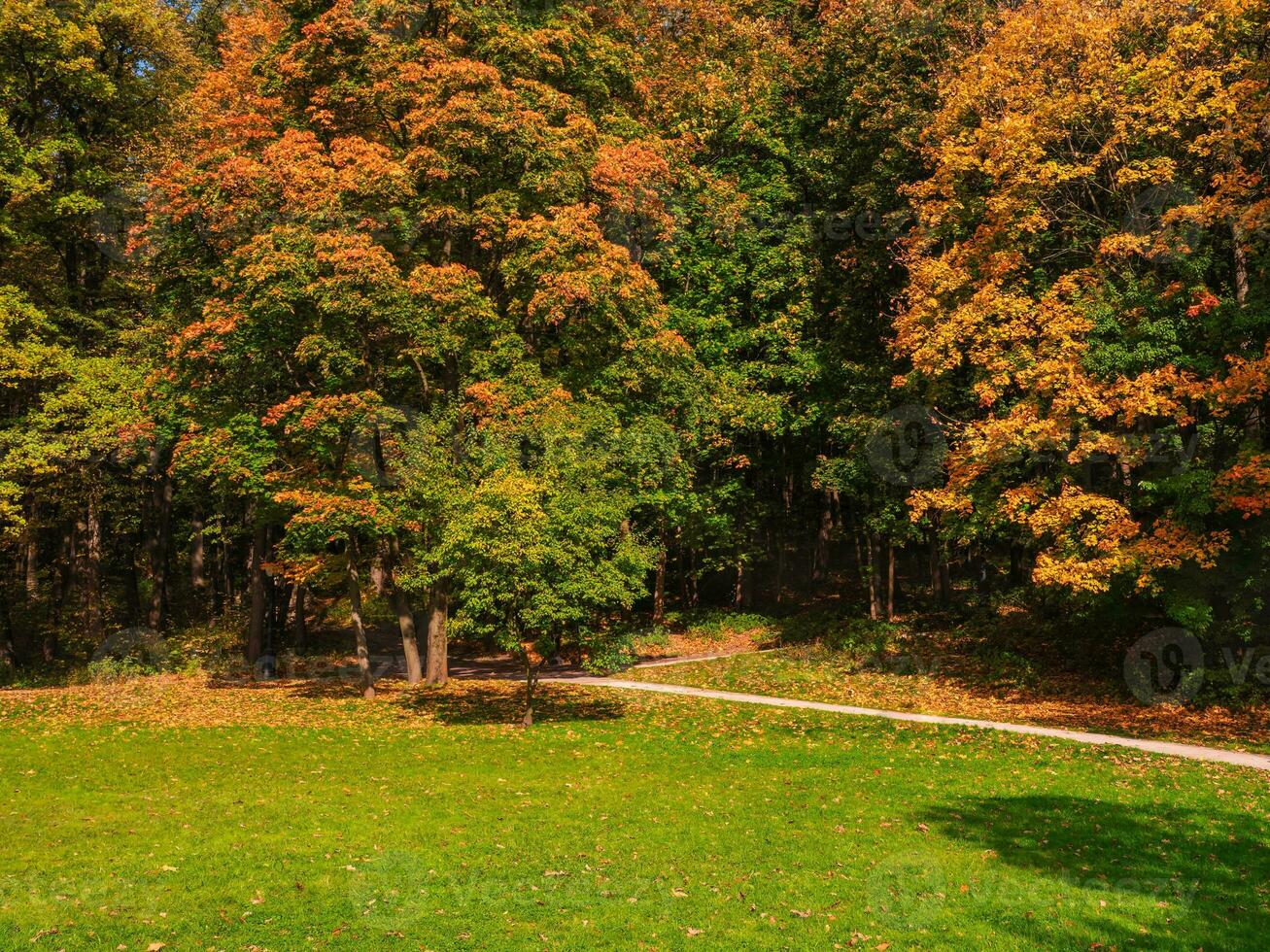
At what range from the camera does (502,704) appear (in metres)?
23.5

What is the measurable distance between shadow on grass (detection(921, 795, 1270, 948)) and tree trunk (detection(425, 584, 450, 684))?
15.8 m

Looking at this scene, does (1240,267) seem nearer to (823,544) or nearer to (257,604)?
(823,544)

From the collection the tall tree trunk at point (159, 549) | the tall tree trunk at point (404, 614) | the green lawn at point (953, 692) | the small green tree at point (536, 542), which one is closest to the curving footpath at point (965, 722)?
the green lawn at point (953, 692)

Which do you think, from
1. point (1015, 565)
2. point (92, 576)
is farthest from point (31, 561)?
point (1015, 565)

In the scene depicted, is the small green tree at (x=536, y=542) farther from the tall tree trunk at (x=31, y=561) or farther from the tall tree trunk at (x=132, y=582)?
the tall tree trunk at (x=132, y=582)

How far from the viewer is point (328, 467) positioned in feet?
84.1

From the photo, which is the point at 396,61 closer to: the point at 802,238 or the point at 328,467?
the point at 328,467

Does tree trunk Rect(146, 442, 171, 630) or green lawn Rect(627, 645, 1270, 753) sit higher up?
tree trunk Rect(146, 442, 171, 630)

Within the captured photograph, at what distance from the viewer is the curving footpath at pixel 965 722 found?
17359 mm

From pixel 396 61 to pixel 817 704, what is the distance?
20.6 m

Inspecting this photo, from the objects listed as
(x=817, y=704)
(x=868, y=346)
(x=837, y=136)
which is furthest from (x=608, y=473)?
(x=837, y=136)

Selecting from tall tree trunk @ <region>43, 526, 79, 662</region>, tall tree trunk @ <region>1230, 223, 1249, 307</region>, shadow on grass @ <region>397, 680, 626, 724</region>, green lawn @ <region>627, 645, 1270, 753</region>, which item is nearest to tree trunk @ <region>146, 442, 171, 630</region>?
tall tree trunk @ <region>43, 526, 79, 662</region>

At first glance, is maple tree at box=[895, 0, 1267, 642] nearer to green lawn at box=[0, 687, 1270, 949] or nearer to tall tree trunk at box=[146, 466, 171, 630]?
green lawn at box=[0, 687, 1270, 949]

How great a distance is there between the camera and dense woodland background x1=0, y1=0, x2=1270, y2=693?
21.2m
